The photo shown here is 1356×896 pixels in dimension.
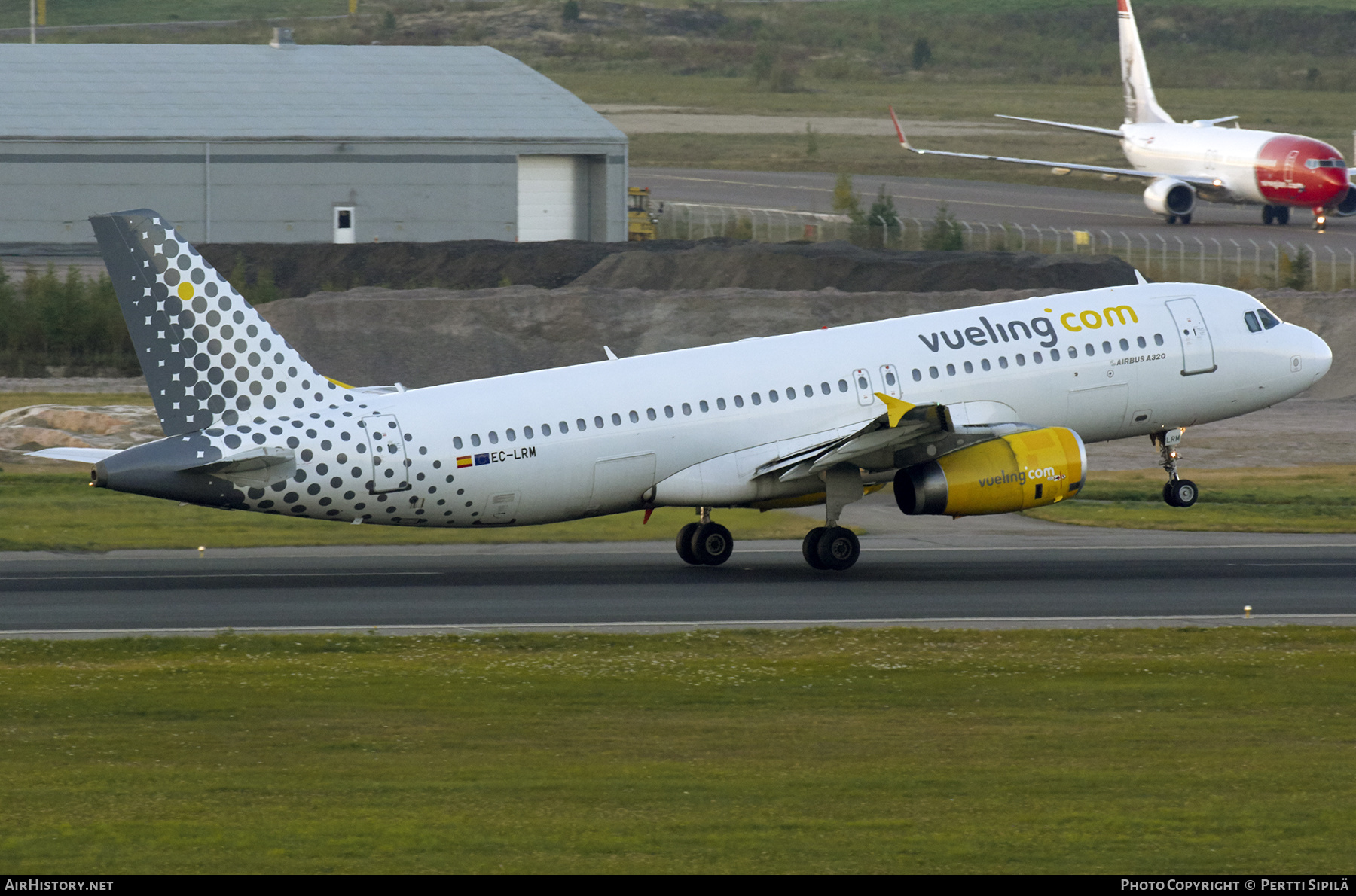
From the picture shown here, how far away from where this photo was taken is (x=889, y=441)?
33281 millimetres

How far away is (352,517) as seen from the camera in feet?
104

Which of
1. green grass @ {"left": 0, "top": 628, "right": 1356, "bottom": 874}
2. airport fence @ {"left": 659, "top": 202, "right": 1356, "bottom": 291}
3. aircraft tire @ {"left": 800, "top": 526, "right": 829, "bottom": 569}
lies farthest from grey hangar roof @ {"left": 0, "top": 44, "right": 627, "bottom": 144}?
green grass @ {"left": 0, "top": 628, "right": 1356, "bottom": 874}

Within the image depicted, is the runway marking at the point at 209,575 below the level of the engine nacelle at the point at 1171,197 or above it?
below

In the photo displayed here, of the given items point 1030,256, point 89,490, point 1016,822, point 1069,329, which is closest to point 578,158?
point 1030,256

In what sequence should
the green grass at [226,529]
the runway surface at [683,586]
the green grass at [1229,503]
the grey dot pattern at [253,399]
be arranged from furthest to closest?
the green grass at [1229,503] → the green grass at [226,529] → the grey dot pattern at [253,399] → the runway surface at [683,586]

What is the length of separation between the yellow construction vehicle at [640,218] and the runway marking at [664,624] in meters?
55.0

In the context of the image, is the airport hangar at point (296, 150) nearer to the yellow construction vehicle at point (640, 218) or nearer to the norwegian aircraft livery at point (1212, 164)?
the yellow construction vehicle at point (640, 218)

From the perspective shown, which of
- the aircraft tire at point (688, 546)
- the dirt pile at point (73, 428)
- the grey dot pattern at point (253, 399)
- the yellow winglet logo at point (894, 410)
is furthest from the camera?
the dirt pile at point (73, 428)

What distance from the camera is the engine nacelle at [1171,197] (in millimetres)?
91625

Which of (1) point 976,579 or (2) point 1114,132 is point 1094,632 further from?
(2) point 1114,132

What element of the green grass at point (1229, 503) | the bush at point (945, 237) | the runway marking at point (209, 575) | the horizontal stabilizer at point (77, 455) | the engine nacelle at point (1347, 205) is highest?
the engine nacelle at point (1347, 205)

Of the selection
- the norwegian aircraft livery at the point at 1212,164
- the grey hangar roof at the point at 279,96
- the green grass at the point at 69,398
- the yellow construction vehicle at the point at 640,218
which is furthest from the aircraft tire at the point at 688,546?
the norwegian aircraft livery at the point at 1212,164

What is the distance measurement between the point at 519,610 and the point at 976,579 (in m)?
8.62

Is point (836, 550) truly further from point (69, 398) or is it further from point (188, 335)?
point (69, 398)
